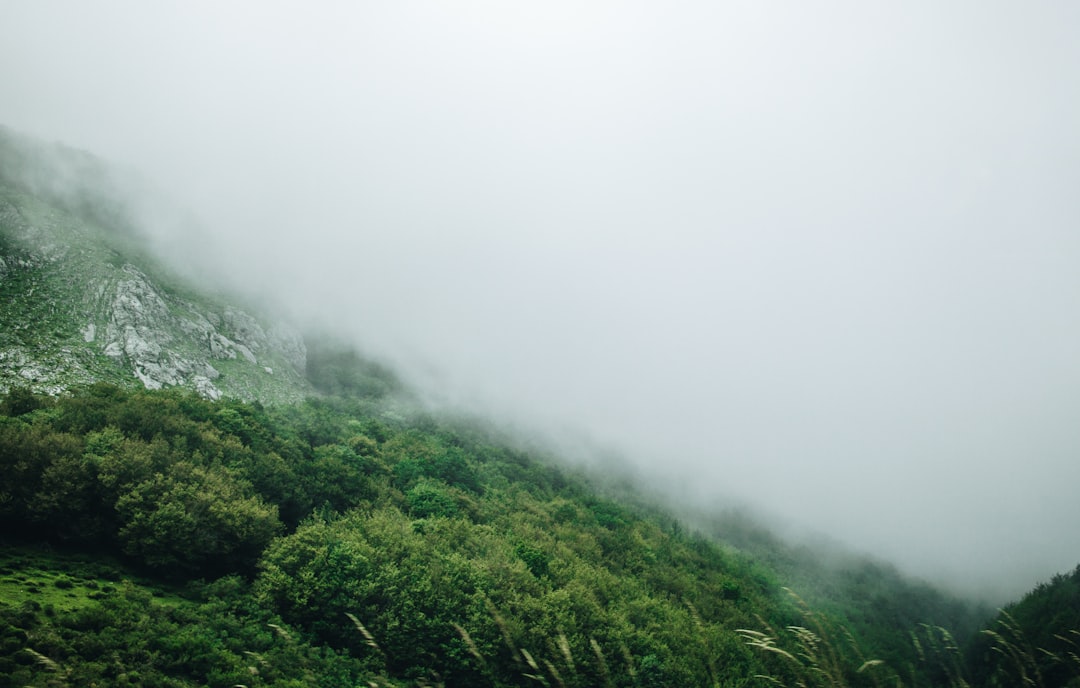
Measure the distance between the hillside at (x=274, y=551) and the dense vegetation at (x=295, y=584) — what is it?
0.16m

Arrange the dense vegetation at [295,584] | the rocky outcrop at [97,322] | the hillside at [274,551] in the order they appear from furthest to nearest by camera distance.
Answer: the rocky outcrop at [97,322], the hillside at [274,551], the dense vegetation at [295,584]

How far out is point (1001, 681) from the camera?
795 cm

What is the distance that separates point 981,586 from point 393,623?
255 m

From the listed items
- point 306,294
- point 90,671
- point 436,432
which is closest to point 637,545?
point 436,432

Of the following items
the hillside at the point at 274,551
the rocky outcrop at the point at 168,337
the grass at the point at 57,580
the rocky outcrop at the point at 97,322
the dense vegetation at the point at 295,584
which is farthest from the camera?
the rocky outcrop at the point at 168,337

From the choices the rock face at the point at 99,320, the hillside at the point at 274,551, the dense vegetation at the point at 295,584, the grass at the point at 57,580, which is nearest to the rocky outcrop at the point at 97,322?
the rock face at the point at 99,320

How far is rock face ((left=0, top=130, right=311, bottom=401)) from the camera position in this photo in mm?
58344

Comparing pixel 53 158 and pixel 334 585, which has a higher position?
pixel 53 158

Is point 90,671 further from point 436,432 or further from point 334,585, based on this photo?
point 436,432

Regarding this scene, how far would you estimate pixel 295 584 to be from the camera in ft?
104

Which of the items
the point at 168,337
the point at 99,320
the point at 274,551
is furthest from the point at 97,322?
the point at 274,551

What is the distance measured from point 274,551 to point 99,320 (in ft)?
192

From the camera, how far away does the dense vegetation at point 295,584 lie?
54.0 ft

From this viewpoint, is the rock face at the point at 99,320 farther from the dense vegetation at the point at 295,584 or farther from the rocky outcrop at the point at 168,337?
the dense vegetation at the point at 295,584
